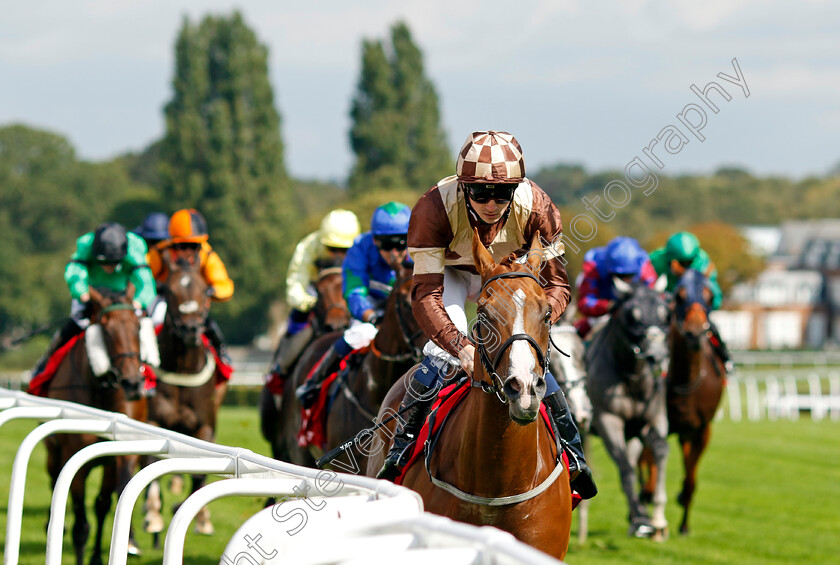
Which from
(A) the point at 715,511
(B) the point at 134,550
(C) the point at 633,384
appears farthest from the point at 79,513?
(A) the point at 715,511

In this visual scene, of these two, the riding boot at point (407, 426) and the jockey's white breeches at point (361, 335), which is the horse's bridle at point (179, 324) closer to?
the jockey's white breeches at point (361, 335)

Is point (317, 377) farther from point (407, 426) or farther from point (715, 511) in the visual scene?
point (715, 511)

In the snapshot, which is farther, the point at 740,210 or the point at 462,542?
the point at 740,210

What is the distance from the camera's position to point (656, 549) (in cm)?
823

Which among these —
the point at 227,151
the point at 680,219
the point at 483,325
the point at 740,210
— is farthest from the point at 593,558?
the point at 740,210

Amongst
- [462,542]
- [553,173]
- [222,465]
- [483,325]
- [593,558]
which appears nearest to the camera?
[462,542]

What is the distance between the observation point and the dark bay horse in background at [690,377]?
9.48 meters

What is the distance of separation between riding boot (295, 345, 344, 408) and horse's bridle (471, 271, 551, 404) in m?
3.09

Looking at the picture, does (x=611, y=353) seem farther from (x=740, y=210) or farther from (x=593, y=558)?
(x=740, y=210)

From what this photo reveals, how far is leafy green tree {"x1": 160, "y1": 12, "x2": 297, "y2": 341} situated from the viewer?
43656 mm

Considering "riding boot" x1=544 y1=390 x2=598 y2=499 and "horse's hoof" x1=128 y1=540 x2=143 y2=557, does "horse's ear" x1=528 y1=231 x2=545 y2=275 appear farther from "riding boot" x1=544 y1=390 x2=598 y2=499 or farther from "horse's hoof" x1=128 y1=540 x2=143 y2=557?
"horse's hoof" x1=128 y1=540 x2=143 y2=557

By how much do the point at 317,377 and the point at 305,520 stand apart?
436 centimetres

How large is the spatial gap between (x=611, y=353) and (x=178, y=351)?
3641 mm

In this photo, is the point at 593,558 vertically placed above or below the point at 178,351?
below
